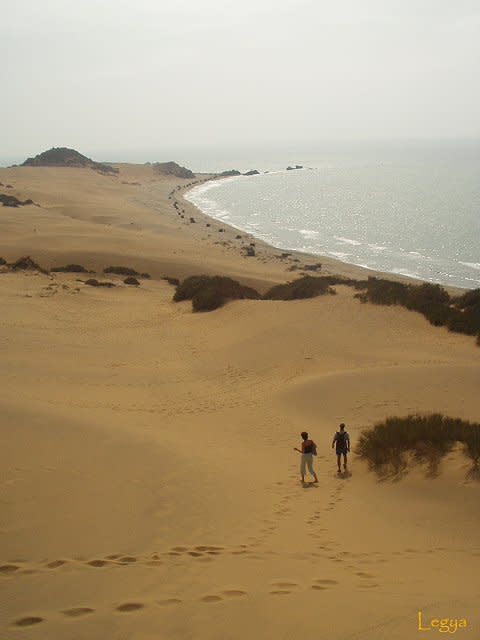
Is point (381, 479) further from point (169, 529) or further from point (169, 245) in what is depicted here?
point (169, 245)

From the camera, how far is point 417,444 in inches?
343

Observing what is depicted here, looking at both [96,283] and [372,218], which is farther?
[372,218]

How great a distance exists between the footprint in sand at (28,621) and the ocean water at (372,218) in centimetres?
3549

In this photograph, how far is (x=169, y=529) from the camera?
22.2ft

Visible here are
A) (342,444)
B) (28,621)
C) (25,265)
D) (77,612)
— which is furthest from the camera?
(25,265)

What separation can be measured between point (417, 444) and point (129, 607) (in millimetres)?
5168

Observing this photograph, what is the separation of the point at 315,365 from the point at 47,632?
12185 mm

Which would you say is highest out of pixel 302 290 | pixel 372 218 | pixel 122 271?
pixel 372 218

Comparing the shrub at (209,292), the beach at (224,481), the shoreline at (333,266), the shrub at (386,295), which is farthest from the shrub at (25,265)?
the shrub at (386,295)

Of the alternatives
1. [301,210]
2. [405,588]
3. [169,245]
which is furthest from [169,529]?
[301,210]

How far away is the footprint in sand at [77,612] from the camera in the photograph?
4844mm

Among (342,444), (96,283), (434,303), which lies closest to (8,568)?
(342,444)

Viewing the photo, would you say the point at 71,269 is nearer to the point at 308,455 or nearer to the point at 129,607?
the point at 308,455

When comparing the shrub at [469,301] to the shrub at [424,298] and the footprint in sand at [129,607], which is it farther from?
the footprint in sand at [129,607]
